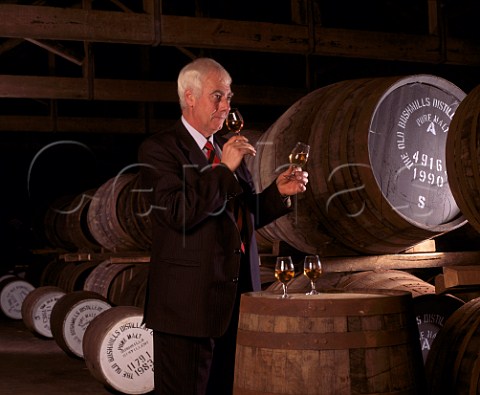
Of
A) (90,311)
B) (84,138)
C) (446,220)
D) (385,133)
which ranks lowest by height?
(90,311)

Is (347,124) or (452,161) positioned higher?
(347,124)

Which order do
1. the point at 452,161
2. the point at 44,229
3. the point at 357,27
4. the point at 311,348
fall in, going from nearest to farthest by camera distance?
1. the point at 311,348
2. the point at 452,161
3. the point at 357,27
4. the point at 44,229

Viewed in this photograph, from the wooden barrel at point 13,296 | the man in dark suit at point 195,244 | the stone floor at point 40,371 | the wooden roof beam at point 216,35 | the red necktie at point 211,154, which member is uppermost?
the wooden roof beam at point 216,35

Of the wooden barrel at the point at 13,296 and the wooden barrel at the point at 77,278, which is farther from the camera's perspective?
the wooden barrel at the point at 13,296

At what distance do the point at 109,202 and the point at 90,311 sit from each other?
2.05 meters

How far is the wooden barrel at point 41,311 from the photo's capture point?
9626mm

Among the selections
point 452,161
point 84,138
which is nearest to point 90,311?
point 452,161

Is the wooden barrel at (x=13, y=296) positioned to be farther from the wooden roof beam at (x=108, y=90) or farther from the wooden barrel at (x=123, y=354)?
the wooden barrel at (x=123, y=354)

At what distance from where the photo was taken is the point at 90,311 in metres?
7.80

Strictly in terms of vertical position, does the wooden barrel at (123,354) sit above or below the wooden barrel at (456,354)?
below

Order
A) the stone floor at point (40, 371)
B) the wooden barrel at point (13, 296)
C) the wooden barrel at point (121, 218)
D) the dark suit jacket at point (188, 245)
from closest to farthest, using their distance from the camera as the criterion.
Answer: the dark suit jacket at point (188, 245) < the stone floor at point (40, 371) < the wooden barrel at point (121, 218) < the wooden barrel at point (13, 296)

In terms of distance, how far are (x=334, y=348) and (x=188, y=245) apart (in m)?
0.74

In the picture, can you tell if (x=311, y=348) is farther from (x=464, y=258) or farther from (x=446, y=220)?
(x=464, y=258)

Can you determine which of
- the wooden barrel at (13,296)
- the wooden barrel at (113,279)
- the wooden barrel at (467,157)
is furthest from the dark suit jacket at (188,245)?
the wooden barrel at (13,296)
